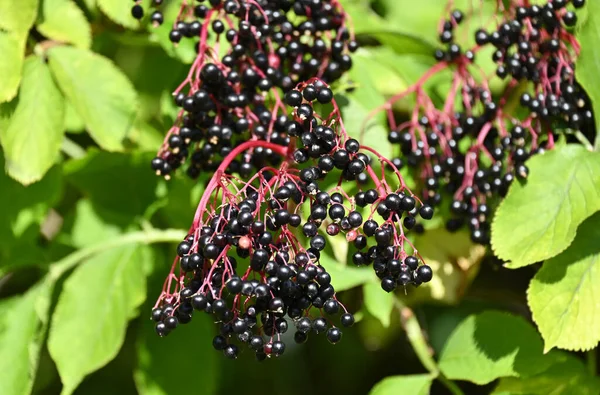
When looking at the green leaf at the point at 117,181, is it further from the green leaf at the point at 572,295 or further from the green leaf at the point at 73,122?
the green leaf at the point at 572,295

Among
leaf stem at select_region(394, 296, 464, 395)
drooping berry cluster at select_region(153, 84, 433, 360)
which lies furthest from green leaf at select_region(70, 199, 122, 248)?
leaf stem at select_region(394, 296, 464, 395)

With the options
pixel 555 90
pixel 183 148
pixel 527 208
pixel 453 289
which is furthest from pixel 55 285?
pixel 555 90

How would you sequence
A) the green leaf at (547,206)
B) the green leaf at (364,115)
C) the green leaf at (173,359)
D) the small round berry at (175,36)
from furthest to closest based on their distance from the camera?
the green leaf at (173,359) → the green leaf at (364,115) → the small round berry at (175,36) → the green leaf at (547,206)

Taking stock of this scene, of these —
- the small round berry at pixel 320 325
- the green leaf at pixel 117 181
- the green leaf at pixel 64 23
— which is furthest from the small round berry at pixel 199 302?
the green leaf at pixel 64 23

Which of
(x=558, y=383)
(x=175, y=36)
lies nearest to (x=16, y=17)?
(x=175, y=36)

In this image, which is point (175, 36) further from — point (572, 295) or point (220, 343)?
point (572, 295)

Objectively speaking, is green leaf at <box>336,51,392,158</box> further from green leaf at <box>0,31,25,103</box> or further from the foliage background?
green leaf at <box>0,31,25,103</box>
